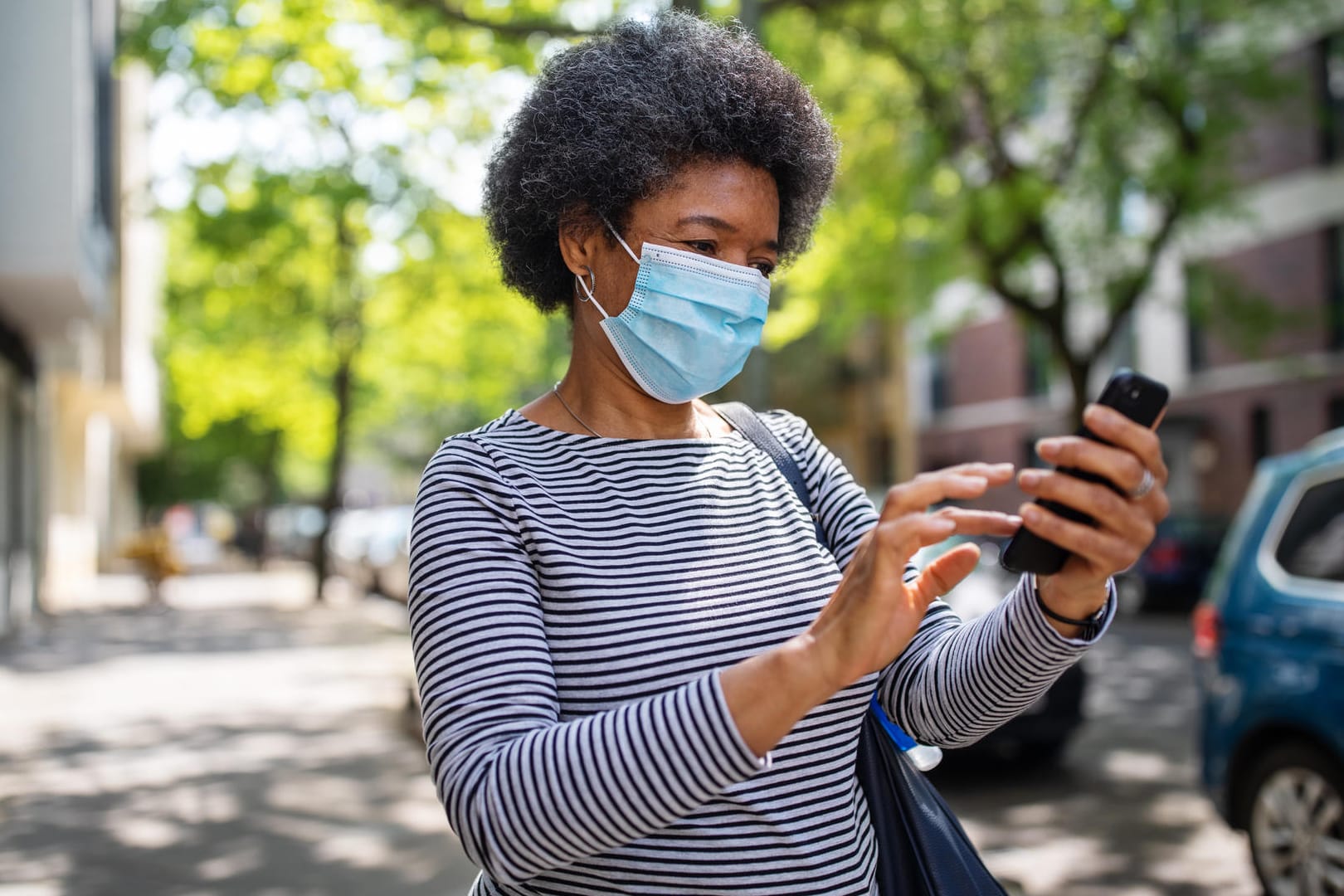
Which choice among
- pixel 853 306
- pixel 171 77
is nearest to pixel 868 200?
pixel 853 306

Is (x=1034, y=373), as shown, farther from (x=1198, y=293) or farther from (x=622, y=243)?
(x=622, y=243)

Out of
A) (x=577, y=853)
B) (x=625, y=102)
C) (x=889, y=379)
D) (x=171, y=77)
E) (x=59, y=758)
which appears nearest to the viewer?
(x=577, y=853)

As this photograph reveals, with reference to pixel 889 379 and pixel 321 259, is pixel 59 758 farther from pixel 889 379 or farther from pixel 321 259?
pixel 889 379

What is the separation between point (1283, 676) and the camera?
471cm

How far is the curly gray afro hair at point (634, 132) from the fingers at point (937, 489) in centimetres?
70

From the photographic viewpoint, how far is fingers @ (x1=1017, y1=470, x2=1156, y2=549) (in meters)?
1.32

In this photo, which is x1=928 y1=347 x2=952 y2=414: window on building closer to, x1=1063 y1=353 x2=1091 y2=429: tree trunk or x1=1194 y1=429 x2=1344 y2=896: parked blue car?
x1=1063 y1=353 x2=1091 y2=429: tree trunk

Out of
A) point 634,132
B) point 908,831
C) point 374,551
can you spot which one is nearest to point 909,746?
point 908,831

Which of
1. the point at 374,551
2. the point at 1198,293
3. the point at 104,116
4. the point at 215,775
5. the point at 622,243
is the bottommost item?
the point at 374,551

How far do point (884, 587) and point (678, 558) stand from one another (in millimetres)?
452

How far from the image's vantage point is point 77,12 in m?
13.3

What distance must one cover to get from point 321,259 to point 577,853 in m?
18.8

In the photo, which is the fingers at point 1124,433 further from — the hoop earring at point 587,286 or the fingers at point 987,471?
the hoop earring at point 587,286

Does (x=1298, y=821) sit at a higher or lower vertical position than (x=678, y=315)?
lower
